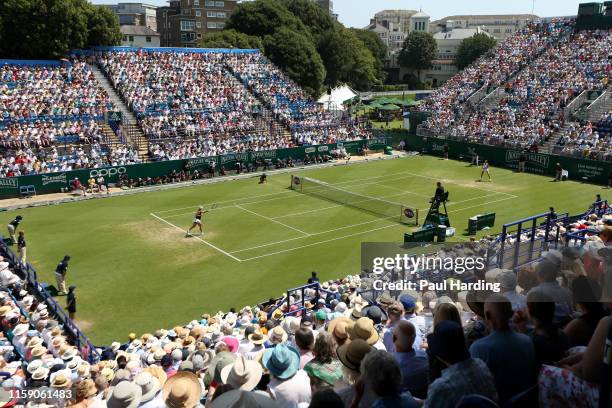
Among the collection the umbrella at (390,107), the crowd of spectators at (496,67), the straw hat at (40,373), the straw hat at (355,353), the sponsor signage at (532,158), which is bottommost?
the straw hat at (40,373)

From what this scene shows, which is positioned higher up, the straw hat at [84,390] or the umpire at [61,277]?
the straw hat at [84,390]

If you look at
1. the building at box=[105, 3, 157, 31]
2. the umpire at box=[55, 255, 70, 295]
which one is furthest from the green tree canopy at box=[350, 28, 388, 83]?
the umpire at box=[55, 255, 70, 295]

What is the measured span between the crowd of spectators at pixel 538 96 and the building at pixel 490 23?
114 meters

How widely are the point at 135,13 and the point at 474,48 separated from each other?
82375 millimetres

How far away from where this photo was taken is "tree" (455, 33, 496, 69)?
111875 millimetres

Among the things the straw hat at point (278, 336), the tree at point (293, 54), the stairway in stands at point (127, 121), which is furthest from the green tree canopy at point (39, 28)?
the straw hat at point (278, 336)

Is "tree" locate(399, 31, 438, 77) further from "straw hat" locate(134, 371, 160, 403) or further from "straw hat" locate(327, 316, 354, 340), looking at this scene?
"straw hat" locate(134, 371, 160, 403)

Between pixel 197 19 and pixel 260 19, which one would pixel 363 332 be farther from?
pixel 197 19

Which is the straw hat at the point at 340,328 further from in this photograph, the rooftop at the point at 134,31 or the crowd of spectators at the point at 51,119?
the rooftop at the point at 134,31

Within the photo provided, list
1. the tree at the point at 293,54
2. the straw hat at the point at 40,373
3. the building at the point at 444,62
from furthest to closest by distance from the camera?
the building at the point at 444,62 → the tree at the point at 293,54 → the straw hat at the point at 40,373

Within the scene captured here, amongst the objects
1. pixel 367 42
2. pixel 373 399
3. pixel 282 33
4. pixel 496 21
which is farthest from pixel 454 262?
pixel 496 21

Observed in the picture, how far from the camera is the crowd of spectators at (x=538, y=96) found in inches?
1788

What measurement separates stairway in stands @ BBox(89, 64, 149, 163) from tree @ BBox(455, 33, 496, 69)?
286 feet

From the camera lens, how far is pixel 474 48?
112562 millimetres
